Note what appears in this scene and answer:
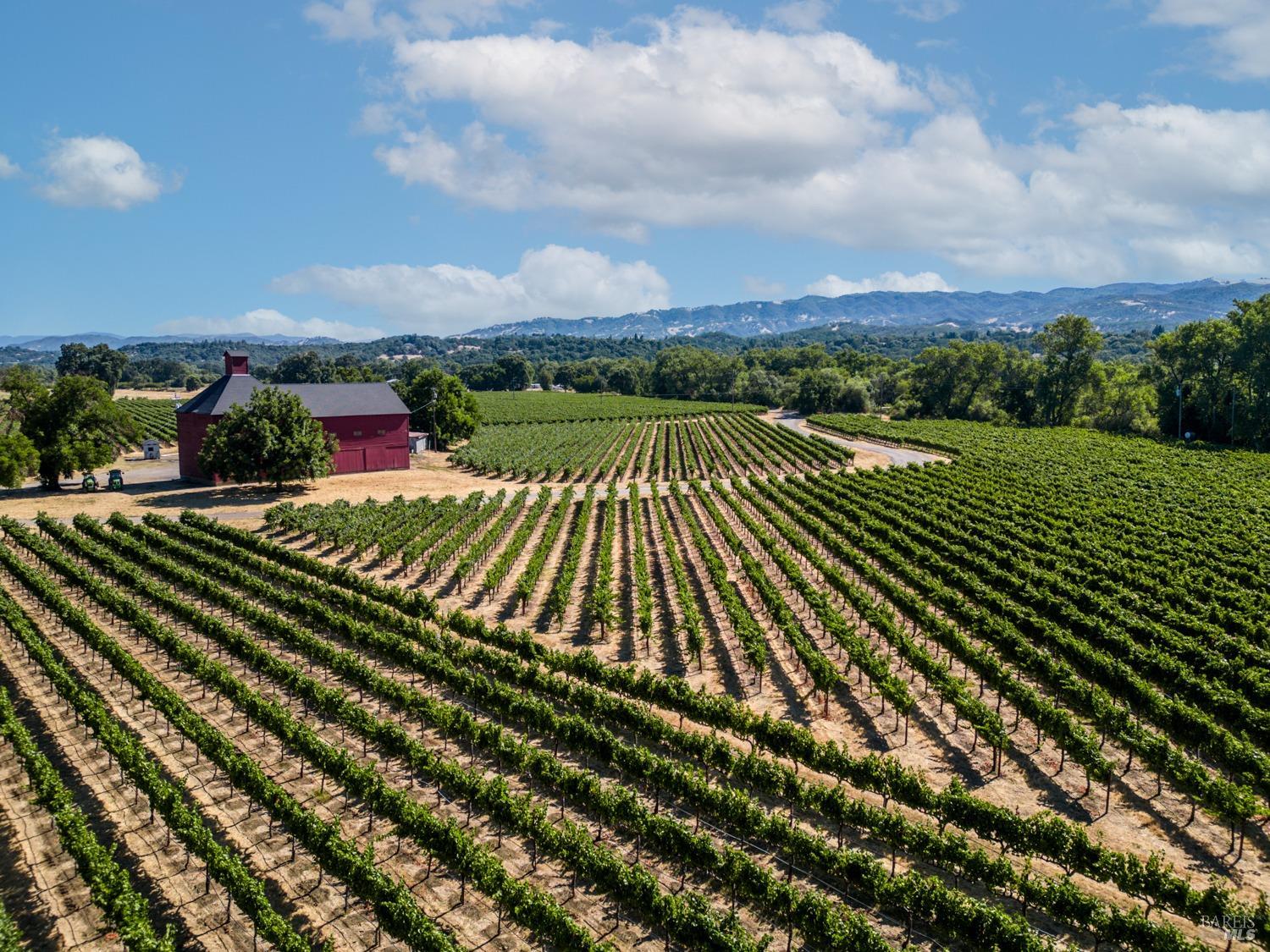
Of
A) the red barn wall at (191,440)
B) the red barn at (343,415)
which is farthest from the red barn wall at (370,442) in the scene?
the red barn wall at (191,440)

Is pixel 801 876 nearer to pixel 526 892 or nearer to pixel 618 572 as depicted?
pixel 526 892

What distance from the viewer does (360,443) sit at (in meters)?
63.4

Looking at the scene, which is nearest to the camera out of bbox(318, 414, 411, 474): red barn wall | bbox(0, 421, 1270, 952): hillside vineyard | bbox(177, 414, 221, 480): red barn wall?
bbox(0, 421, 1270, 952): hillside vineyard

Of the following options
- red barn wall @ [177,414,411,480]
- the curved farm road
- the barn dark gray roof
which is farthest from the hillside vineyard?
the curved farm road

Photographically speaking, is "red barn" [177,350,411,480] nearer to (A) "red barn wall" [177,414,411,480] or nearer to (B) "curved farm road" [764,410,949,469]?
(A) "red barn wall" [177,414,411,480]

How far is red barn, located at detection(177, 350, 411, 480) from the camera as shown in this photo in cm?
5894

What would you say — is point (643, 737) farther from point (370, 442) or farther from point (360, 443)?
point (370, 442)

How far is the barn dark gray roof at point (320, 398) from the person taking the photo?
59.6 m

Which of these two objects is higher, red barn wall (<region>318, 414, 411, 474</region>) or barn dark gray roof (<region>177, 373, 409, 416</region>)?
barn dark gray roof (<region>177, 373, 409, 416</region>)

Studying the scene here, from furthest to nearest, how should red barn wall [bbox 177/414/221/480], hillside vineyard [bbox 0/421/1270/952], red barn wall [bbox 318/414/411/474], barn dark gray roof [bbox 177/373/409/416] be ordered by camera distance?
red barn wall [bbox 318/414/411/474] < barn dark gray roof [bbox 177/373/409/416] < red barn wall [bbox 177/414/221/480] < hillside vineyard [bbox 0/421/1270/952]

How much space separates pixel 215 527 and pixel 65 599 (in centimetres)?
1427

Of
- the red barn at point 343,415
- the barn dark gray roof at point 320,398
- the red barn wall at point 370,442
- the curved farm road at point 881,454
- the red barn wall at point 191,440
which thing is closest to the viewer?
the red barn wall at point 191,440

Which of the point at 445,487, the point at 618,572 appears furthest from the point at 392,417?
the point at 618,572

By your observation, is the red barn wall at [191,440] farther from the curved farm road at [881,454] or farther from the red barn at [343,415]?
the curved farm road at [881,454]
